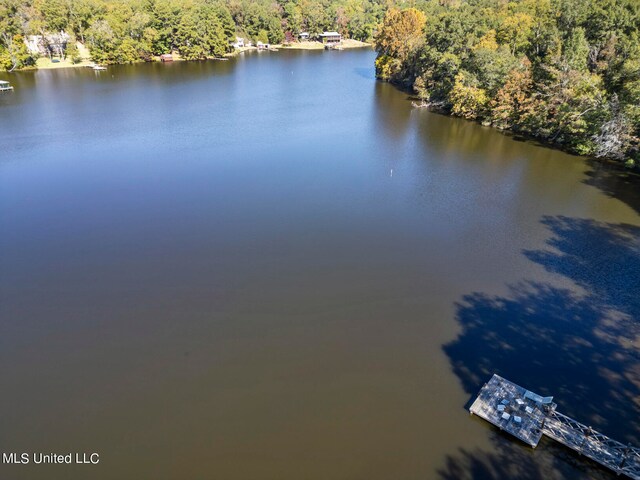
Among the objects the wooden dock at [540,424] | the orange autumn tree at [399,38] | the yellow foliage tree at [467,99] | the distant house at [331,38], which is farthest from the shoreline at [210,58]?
the wooden dock at [540,424]

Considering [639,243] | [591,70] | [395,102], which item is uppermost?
[591,70]

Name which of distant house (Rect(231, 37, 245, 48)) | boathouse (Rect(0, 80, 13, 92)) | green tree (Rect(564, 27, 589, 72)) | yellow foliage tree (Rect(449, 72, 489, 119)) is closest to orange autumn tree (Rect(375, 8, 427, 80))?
yellow foliage tree (Rect(449, 72, 489, 119))

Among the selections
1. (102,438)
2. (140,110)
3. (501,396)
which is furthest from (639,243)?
(140,110)

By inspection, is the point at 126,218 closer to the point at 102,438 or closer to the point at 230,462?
the point at 102,438

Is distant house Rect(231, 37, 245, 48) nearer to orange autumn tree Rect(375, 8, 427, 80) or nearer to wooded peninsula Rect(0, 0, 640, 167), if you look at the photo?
wooded peninsula Rect(0, 0, 640, 167)

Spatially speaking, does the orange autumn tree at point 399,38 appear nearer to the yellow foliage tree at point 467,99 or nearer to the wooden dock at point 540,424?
the yellow foliage tree at point 467,99

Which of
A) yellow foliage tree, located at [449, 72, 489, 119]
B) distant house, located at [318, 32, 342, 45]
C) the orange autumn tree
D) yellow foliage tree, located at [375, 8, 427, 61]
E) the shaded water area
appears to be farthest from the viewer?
distant house, located at [318, 32, 342, 45]

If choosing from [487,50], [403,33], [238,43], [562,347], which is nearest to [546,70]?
[487,50]
